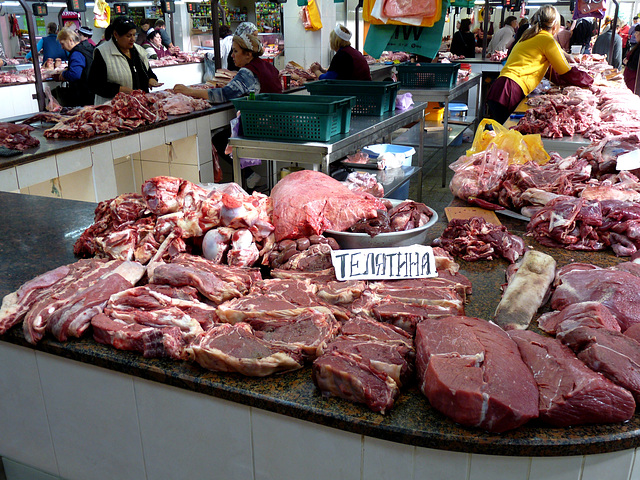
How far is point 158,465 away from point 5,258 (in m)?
1.10

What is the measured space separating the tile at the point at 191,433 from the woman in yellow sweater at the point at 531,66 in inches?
217

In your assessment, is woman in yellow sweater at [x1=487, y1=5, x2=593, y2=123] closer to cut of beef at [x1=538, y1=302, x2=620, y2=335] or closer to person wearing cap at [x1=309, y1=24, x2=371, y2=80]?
person wearing cap at [x1=309, y1=24, x2=371, y2=80]

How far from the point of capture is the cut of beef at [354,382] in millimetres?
1375

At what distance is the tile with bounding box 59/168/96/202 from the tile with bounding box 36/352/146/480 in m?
3.07

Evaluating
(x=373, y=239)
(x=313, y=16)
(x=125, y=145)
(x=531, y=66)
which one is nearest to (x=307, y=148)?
(x=125, y=145)

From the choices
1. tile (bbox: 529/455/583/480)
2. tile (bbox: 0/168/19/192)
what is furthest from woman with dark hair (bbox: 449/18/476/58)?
tile (bbox: 529/455/583/480)

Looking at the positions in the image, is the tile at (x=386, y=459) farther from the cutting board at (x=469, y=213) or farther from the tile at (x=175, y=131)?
the tile at (x=175, y=131)

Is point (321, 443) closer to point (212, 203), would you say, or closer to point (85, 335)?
point (85, 335)

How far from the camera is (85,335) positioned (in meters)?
1.74

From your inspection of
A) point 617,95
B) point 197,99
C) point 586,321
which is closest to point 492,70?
point 617,95

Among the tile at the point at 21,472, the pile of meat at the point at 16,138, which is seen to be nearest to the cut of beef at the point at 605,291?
the tile at the point at 21,472

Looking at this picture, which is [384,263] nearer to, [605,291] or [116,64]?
[605,291]

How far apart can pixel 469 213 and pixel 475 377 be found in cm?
178

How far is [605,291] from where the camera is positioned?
1786 mm
